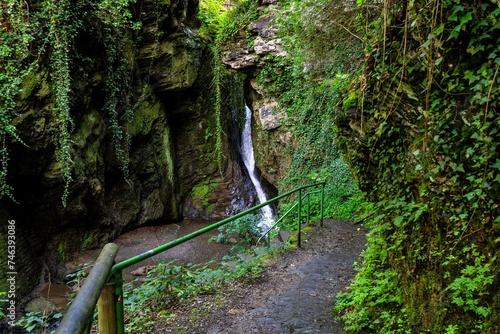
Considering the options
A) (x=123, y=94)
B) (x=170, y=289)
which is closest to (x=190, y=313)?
(x=170, y=289)

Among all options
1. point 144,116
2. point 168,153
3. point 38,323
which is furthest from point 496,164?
point 168,153

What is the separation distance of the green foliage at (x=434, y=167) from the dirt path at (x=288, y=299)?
1.36ft

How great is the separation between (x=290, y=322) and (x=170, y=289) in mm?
1422

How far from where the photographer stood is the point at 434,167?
96.8 inches

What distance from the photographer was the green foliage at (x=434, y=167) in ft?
6.76

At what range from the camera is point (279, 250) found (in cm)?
539

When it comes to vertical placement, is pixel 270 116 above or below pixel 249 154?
above

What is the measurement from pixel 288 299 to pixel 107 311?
2.63 m

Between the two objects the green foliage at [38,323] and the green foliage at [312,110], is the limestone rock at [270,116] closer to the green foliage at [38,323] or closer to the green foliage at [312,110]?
the green foliage at [312,110]

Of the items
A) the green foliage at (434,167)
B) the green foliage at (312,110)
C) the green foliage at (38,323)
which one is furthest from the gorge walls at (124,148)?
the green foliage at (434,167)

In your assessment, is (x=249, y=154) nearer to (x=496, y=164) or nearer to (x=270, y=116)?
(x=270, y=116)

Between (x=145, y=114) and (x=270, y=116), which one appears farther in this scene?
(x=270, y=116)

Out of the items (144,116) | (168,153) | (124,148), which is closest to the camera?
(124,148)

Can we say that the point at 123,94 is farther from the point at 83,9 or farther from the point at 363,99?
the point at 363,99
